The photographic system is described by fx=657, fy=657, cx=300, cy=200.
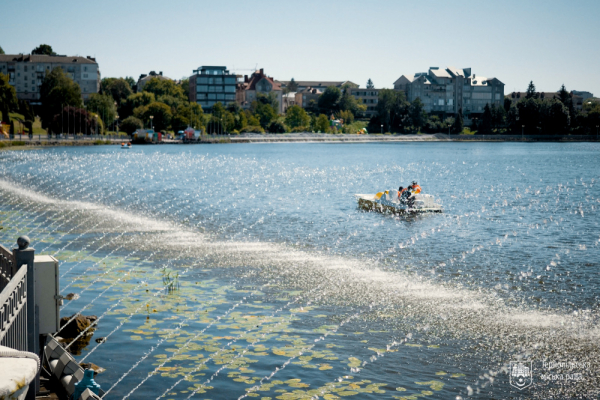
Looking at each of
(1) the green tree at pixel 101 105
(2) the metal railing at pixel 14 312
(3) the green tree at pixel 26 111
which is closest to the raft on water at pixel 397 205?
(2) the metal railing at pixel 14 312

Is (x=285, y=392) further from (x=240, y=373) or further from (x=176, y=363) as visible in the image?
Answer: (x=176, y=363)

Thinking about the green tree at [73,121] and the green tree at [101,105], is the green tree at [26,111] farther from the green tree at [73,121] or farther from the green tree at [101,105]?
the green tree at [101,105]

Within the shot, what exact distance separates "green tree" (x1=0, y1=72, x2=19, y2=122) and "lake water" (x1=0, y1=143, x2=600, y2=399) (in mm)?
116216

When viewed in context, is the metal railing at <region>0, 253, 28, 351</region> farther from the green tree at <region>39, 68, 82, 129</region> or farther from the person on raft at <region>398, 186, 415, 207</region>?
the green tree at <region>39, 68, 82, 129</region>

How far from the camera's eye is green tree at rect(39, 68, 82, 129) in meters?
170

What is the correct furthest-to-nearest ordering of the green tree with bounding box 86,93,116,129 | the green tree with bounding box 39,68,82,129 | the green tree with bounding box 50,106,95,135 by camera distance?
the green tree with bounding box 86,93,116,129, the green tree with bounding box 39,68,82,129, the green tree with bounding box 50,106,95,135

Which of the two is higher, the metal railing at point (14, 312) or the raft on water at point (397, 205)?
the metal railing at point (14, 312)

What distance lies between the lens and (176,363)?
1405 centimetres

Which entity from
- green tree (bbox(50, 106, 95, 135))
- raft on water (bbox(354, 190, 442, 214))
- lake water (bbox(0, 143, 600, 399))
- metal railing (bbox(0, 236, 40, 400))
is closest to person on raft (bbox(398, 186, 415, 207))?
raft on water (bbox(354, 190, 442, 214))

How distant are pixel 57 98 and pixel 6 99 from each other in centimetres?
1629

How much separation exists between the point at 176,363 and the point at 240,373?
5.01 ft

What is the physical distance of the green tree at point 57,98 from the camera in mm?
170375

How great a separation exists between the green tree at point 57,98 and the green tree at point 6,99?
8016 millimetres

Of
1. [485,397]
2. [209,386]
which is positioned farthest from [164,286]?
[485,397]
